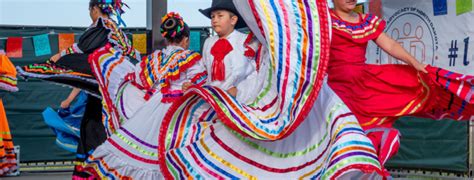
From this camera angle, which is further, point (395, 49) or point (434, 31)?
point (434, 31)

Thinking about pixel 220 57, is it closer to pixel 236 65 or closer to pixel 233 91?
pixel 236 65

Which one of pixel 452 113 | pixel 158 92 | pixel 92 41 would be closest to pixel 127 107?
pixel 158 92

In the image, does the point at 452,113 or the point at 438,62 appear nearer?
the point at 452,113

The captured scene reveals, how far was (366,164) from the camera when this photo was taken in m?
4.32

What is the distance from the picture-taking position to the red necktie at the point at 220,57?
5686 mm

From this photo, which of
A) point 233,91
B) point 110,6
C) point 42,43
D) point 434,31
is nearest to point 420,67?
point 233,91

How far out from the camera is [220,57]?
226 inches

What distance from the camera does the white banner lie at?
7.23 m

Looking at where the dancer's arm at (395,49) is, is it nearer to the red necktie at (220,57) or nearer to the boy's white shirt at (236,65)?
the boy's white shirt at (236,65)

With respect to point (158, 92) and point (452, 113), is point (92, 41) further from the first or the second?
point (452, 113)

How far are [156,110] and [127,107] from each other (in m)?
0.50

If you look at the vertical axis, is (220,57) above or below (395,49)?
below

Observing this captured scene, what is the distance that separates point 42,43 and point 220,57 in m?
5.15

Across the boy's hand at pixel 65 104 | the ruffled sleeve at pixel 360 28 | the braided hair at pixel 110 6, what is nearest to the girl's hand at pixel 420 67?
the ruffled sleeve at pixel 360 28
